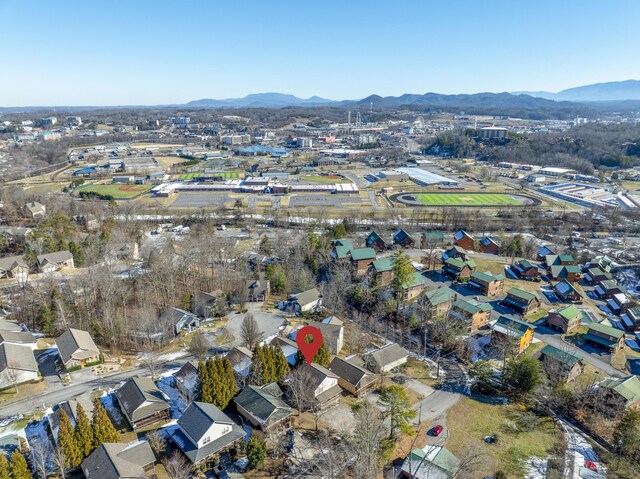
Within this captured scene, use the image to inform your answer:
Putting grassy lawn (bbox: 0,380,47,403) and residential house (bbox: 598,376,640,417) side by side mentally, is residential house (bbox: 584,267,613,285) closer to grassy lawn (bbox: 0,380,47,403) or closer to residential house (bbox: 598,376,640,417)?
residential house (bbox: 598,376,640,417)

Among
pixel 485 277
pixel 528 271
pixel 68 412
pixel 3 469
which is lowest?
pixel 528 271

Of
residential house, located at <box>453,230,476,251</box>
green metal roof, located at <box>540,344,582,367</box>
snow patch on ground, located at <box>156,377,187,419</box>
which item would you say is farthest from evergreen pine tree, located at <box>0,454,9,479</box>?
residential house, located at <box>453,230,476,251</box>

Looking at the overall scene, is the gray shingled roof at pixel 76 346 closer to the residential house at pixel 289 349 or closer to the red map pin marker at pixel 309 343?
the residential house at pixel 289 349

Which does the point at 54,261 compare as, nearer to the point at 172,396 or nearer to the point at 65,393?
the point at 65,393

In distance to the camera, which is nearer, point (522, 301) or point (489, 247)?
point (522, 301)

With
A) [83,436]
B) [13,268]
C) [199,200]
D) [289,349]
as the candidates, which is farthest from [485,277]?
[199,200]

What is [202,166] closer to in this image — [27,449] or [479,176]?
[479,176]

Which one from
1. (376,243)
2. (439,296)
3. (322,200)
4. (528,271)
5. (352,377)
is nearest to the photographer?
(352,377)

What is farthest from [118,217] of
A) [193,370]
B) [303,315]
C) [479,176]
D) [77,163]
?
[479,176]
